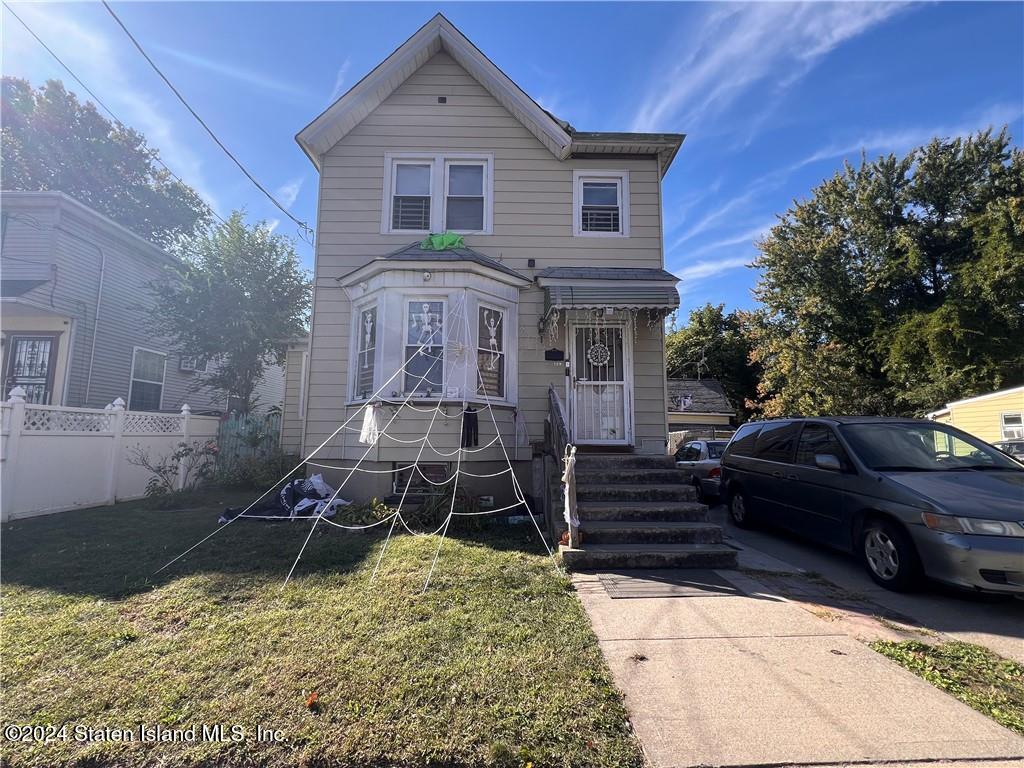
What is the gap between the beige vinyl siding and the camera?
319 inches

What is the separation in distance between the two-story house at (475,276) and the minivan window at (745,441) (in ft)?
4.05

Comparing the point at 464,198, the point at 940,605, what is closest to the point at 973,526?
the point at 940,605

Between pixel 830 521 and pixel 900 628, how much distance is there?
1898mm

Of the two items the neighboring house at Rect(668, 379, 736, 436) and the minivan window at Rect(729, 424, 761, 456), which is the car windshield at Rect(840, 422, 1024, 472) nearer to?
the minivan window at Rect(729, 424, 761, 456)

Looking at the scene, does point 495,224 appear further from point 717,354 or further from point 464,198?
point 717,354

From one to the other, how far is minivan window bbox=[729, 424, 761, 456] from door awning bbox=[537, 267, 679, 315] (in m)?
2.46

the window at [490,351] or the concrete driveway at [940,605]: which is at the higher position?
the window at [490,351]

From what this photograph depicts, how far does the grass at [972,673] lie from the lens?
260cm

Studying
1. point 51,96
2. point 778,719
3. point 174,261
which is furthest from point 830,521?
point 51,96

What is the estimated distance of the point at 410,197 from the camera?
8664 millimetres

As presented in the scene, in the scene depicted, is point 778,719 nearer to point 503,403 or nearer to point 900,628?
point 900,628

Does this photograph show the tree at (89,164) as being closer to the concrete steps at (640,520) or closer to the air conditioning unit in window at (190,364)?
the air conditioning unit in window at (190,364)

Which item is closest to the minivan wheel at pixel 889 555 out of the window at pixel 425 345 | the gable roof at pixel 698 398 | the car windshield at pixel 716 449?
the window at pixel 425 345

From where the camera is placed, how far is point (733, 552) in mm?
5148
